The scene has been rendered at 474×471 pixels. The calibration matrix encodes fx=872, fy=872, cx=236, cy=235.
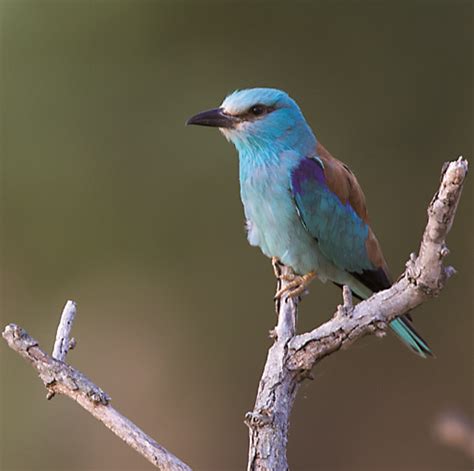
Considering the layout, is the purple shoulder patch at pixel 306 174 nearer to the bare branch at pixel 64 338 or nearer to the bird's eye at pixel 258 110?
the bird's eye at pixel 258 110

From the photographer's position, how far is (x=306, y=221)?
2889mm

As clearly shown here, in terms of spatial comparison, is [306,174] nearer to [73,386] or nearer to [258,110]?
[258,110]

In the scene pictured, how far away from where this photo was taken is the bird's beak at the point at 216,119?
2934 mm

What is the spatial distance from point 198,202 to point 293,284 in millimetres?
1823

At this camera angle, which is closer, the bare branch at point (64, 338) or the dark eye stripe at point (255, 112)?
the bare branch at point (64, 338)

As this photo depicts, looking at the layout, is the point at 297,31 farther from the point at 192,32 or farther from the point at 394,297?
the point at 394,297

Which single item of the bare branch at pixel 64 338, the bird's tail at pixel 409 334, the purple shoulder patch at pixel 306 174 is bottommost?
the bare branch at pixel 64 338

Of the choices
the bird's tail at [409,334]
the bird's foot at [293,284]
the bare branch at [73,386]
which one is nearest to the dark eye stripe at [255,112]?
the bird's foot at [293,284]

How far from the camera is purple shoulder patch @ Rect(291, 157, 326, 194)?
2.87 meters

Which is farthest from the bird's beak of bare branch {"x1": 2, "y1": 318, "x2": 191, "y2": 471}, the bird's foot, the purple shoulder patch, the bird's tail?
bare branch {"x1": 2, "y1": 318, "x2": 191, "y2": 471}

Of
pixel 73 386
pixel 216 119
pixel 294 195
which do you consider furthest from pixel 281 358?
pixel 216 119

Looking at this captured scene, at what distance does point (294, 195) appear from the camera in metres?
2.86

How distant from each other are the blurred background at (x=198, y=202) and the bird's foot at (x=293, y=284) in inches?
55.4

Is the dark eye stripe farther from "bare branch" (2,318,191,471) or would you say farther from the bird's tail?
"bare branch" (2,318,191,471)
